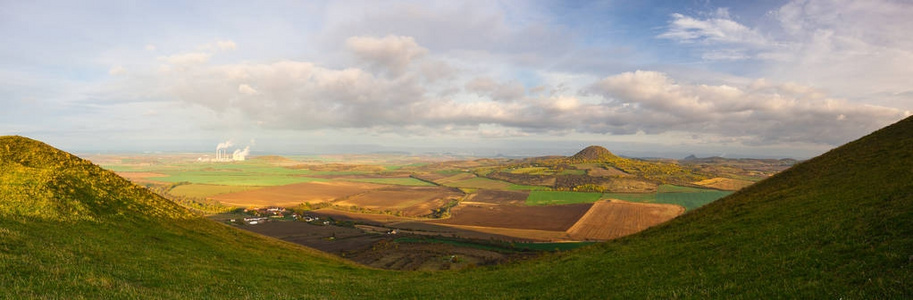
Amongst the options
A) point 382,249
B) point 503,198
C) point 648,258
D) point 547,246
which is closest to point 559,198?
point 503,198

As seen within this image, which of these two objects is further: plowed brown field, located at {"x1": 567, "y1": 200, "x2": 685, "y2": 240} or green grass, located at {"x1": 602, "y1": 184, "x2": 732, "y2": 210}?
green grass, located at {"x1": 602, "y1": 184, "x2": 732, "y2": 210}

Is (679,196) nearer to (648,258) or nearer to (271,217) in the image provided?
(648,258)

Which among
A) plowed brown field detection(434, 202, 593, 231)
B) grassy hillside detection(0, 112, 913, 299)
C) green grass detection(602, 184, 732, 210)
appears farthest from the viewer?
green grass detection(602, 184, 732, 210)

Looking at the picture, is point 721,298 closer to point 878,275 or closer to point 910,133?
point 878,275

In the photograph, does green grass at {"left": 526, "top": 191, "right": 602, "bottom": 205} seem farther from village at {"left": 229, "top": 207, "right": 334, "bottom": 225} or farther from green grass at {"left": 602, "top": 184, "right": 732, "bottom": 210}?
village at {"left": 229, "top": 207, "right": 334, "bottom": 225}

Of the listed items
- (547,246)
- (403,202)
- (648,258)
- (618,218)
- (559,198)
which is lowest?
(403,202)

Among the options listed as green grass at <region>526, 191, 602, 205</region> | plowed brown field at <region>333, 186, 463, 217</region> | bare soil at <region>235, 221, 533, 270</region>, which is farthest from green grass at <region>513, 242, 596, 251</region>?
green grass at <region>526, 191, 602, 205</region>

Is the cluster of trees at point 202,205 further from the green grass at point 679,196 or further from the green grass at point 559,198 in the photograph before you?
the green grass at point 679,196

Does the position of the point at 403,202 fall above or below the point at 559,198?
below
